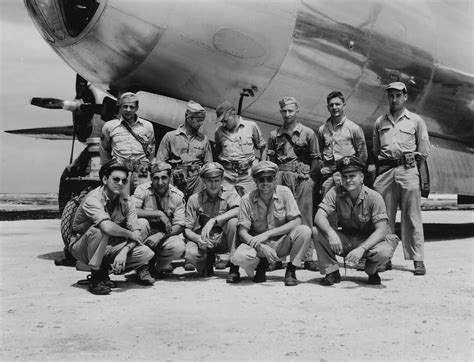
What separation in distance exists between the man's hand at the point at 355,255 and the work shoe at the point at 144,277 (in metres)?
1.49

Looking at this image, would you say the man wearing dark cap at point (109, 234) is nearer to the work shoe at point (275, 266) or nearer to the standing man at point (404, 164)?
the work shoe at point (275, 266)

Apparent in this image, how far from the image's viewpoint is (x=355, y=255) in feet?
13.6

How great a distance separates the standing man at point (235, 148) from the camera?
5.28 metres

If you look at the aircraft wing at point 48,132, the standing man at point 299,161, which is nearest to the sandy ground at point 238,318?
the standing man at point 299,161

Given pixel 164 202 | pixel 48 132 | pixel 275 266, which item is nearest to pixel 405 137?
pixel 275 266

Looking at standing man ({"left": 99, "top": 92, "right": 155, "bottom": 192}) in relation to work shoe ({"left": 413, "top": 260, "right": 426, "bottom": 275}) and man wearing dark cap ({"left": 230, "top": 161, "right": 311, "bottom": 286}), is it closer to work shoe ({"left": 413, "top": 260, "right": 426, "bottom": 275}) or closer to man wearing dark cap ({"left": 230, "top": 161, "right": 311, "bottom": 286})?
man wearing dark cap ({"left": 230, "top": 161, "right": 311, "bottom": 286})

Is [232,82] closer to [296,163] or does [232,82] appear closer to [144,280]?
[296,163]

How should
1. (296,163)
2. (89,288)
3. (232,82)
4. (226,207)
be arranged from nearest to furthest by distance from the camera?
1. (89,288)
2. (226,207)
3. (296,163)
4. (232,82)

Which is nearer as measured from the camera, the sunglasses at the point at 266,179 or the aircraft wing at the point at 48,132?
the sunglasses at the point at 266,179

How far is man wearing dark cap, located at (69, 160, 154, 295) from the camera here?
13.4 ft

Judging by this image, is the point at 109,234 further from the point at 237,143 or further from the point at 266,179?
→ the point at 237,143

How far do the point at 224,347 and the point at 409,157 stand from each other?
123 inches

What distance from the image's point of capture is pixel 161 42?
5352mm

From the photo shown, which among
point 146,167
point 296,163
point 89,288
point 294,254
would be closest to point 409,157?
point 296,163
